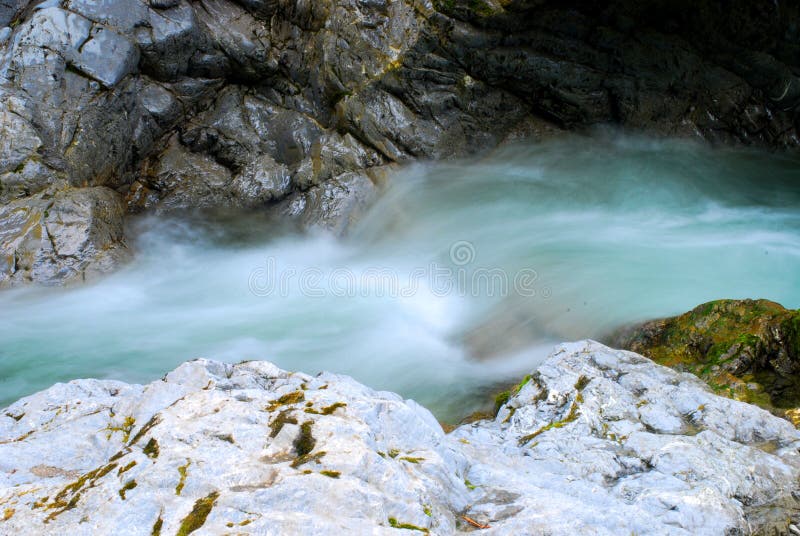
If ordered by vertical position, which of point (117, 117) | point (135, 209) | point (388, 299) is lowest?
point (388, 299)

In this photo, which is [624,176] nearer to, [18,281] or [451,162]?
[451,162]

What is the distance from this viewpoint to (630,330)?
7.37 meters

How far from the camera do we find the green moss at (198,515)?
7.89 feet

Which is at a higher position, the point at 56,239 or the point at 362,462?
the point at 56,239

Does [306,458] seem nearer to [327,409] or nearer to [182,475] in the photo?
[327,409]

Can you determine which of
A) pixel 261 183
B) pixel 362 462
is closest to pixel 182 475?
pixel 362 462

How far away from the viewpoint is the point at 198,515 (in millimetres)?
2469

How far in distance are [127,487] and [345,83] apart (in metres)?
11.2

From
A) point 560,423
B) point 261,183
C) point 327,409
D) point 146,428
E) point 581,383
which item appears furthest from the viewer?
point 261,183

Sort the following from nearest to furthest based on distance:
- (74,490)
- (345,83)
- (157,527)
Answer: (157,527) < (74,490) < (345,83)

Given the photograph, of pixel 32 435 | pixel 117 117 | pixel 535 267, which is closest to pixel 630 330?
pixel 535 267

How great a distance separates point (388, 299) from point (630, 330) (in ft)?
13.3

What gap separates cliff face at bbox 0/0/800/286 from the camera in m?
11.0

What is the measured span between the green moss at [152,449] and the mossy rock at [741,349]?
4694mm
